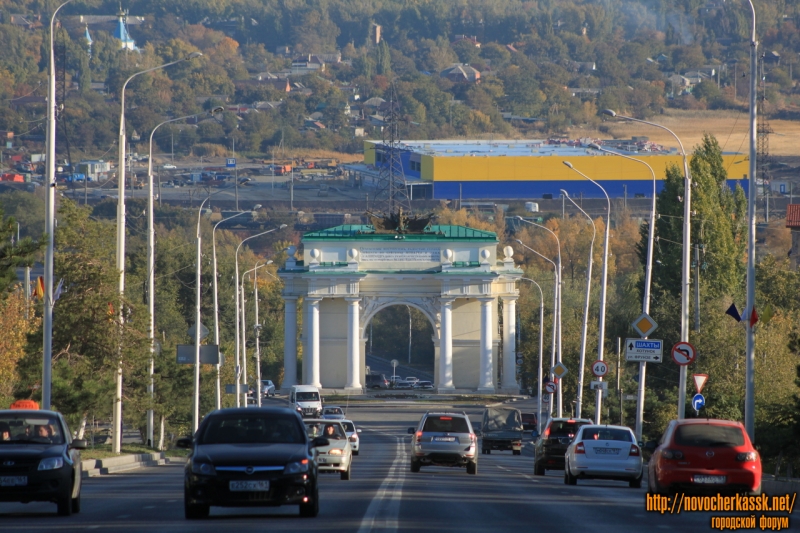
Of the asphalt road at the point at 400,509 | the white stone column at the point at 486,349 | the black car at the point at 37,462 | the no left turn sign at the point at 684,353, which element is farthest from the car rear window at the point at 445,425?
the white stone column at the point at 486,349

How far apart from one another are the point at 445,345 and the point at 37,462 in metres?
72.9

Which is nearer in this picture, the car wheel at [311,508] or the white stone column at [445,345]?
the car wheel at [311,508]

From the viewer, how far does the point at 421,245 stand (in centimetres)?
9525

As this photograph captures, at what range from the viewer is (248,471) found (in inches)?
821

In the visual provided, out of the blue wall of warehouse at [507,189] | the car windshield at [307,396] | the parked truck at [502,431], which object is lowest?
the parked truck at [502,431]

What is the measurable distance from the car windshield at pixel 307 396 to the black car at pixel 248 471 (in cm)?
5367

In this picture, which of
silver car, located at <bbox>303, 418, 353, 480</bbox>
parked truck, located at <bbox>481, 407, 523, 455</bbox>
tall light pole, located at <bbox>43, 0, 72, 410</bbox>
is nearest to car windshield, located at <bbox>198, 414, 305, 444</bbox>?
silver car, located at <bbox>303, 418, 353, 480</bbox>

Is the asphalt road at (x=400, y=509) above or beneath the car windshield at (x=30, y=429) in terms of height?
beneath

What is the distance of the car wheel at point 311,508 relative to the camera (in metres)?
21.4

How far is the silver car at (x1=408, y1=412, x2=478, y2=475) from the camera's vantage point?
118 feet

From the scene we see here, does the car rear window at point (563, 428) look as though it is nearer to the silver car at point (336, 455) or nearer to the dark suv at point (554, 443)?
the dark suv at point (554, 443)

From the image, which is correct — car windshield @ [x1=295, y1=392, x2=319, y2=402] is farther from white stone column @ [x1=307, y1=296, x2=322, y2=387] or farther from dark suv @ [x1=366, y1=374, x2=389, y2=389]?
dark suv @ [x1=366, y1=374, x2=389, y2=389]

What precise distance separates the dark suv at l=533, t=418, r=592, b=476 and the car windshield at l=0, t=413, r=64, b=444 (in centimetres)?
1675

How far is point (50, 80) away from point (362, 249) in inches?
2356
